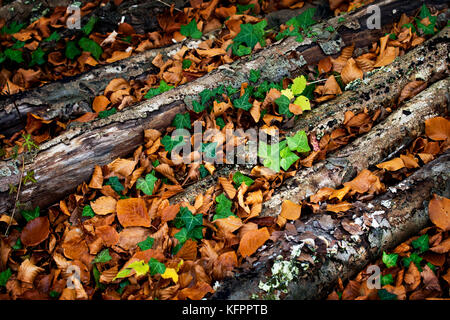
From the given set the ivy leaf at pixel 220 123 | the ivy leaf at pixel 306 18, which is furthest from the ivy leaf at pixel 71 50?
the ivy leaf at pixel 306 18

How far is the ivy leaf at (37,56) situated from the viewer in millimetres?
3902

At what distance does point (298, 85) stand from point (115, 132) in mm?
1785

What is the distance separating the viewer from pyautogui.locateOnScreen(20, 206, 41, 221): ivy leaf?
8.95 feet

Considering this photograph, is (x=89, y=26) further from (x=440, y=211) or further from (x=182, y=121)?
(x=440, y=211)

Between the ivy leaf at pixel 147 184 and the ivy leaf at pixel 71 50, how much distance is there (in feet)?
7.02

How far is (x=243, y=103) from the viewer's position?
120 inches

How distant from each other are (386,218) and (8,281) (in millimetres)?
2826

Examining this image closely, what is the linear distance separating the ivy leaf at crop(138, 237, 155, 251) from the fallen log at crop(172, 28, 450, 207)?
1.89 feet

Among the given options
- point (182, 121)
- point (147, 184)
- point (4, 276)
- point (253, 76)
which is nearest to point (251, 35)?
point (253, 76)

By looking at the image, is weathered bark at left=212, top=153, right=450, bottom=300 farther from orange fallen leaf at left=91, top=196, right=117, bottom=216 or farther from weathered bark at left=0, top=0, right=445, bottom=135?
weathered bark at left=0, top=0, right=445, bottom=135

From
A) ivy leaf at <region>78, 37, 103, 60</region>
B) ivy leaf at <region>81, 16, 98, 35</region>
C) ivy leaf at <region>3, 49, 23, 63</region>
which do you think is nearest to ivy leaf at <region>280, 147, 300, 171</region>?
ivy leaf at <region>78, 37, 103, 60</region>

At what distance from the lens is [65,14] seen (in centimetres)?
416
